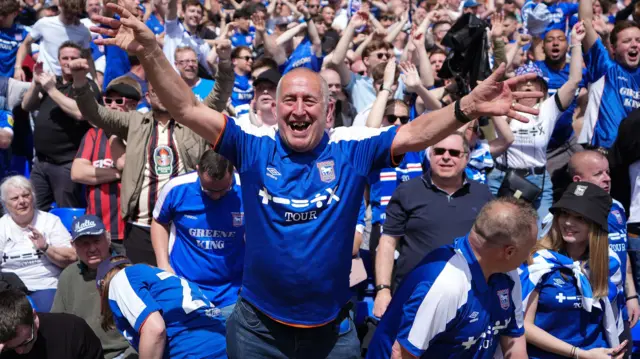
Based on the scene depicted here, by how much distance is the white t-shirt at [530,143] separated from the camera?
6.61m

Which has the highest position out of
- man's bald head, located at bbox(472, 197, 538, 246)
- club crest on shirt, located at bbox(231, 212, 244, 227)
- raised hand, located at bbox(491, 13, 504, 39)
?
raised hand, located at bbox(491, 13, 504, 39)

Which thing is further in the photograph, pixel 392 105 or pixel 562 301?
pixel 392 105

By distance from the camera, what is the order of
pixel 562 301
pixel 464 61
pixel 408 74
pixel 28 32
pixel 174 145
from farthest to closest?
pixel 28 32 → pixel 464 61 → pixel 408 74 → pixel 174 145 → pixel 562 301

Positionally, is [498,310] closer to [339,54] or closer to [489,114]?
[489,114]

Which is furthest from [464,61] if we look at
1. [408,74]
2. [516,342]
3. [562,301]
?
[516,342]

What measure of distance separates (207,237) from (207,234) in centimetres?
2

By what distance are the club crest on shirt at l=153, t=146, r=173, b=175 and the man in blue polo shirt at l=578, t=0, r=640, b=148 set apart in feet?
12.9

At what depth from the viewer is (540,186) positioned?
21.6 feet

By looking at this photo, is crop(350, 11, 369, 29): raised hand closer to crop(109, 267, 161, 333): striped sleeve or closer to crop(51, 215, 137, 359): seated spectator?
crop(51, 215, 137, 359): seated spectator

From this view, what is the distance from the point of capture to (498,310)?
11.5 ft

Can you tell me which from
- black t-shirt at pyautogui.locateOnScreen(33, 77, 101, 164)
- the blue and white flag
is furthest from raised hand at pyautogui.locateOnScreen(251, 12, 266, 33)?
the blue and white flag

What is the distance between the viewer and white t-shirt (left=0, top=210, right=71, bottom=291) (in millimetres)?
6352

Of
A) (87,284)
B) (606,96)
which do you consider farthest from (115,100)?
(606,96)

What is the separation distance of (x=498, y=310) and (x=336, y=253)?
808mm
